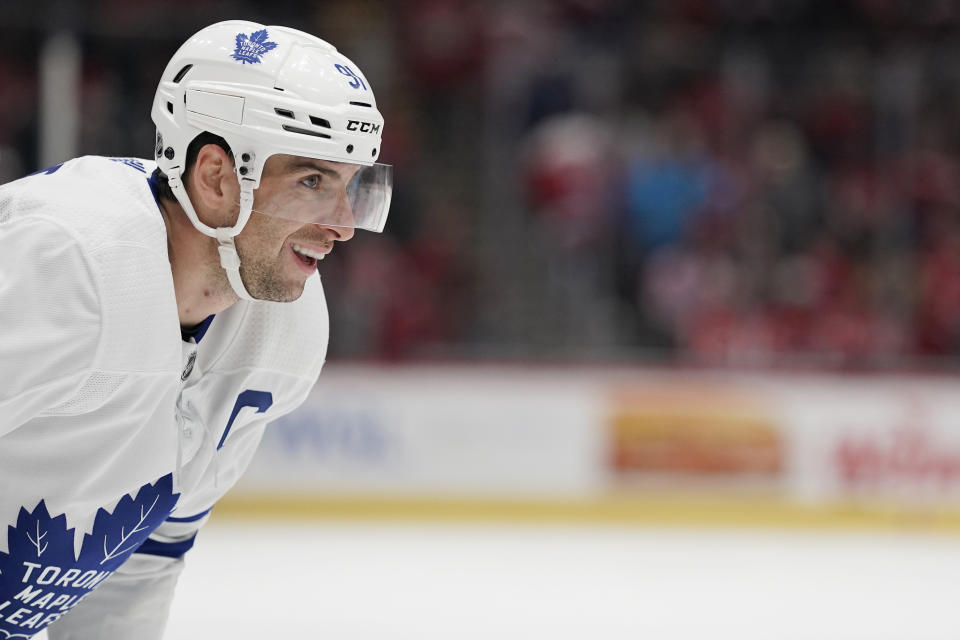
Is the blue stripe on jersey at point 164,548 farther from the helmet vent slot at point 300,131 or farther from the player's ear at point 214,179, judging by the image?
the helmet vent slot at point 300,131

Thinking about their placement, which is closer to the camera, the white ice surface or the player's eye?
the player's eye

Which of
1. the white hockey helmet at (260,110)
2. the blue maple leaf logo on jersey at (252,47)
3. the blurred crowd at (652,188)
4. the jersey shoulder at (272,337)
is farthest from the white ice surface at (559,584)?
the blue maple leaf logo on jersey at (252,47)

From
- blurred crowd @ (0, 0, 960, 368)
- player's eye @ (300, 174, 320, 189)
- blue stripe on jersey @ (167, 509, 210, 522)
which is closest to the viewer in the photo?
player's eye @ (300, 174, 320, 189)

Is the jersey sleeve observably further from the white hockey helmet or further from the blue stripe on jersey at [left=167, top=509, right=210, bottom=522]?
the blue stripe on jersey at [left=167, top=509, right=210, bottom=522]

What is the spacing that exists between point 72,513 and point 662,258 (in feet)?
15.1

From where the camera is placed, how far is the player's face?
1.74 metres

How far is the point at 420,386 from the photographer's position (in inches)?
220

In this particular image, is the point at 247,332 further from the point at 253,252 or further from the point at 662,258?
the point at 662,258

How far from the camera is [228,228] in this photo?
1.72 m

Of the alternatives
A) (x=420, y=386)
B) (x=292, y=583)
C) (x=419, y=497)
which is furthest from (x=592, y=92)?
(x=292, y=583)

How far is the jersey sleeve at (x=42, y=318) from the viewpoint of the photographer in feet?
4.56

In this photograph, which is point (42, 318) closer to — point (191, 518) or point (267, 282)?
point (267, 282)

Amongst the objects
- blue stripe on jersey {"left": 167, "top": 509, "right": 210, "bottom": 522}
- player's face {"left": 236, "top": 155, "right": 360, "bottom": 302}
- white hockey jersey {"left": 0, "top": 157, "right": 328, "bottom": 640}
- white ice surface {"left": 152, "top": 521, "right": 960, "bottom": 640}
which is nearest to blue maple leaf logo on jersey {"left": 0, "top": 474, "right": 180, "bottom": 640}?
white hockey jersey {"left": 0, "top": 157, "right": 328, "bottom": 640}

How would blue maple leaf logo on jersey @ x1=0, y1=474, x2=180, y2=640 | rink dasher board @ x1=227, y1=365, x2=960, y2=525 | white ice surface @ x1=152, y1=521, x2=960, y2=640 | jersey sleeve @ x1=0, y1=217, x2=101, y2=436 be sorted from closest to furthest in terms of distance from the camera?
1. jersey sleeve @ x1=0, y1=217, x2=101, y2=436
2. blue maple leaf logo on jersey @ x1=0, y1=474, x2=180, y2=640
3. white ice surface @ x1=152, y1=521, x2=960, y2=640
4. rink dasher board @ x1=227, y1=365, x2=960, y2=525
